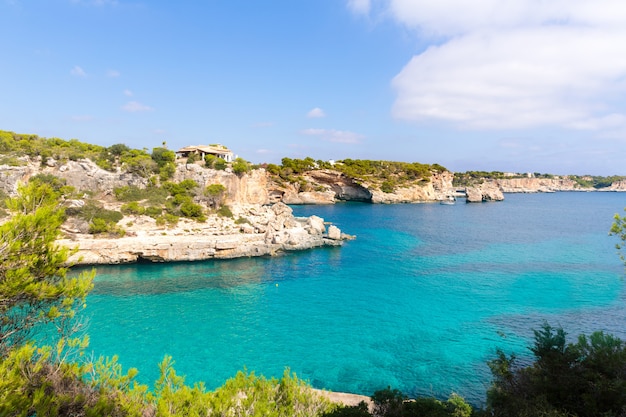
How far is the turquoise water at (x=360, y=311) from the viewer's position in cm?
1420

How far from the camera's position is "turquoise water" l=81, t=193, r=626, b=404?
14.2 m

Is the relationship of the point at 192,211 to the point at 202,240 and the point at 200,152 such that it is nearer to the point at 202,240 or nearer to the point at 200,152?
the point at 202,240

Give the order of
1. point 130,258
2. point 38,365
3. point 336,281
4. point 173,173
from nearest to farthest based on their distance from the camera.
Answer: point 38,365 → point 336,281 → point 130,258 → point 173,173

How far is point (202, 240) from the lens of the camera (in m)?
30.6

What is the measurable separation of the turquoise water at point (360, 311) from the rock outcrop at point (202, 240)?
1326mm

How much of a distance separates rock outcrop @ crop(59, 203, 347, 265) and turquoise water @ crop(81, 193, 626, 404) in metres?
1.33

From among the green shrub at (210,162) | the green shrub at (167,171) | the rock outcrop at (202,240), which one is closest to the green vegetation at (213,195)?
the rock outcrop at (202,240)

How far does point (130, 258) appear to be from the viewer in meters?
28.2

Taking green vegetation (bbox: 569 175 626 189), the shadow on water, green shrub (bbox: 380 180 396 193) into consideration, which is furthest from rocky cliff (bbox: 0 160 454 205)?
green vegetation (bbox: 569 175 626 189)

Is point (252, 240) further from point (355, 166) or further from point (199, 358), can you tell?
point (355, 166)

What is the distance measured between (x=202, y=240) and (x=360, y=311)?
17337 mm

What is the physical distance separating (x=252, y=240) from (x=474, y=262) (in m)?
21.6

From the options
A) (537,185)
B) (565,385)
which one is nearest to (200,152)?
(565,385)

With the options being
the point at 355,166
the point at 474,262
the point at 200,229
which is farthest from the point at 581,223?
the point at 200,229
